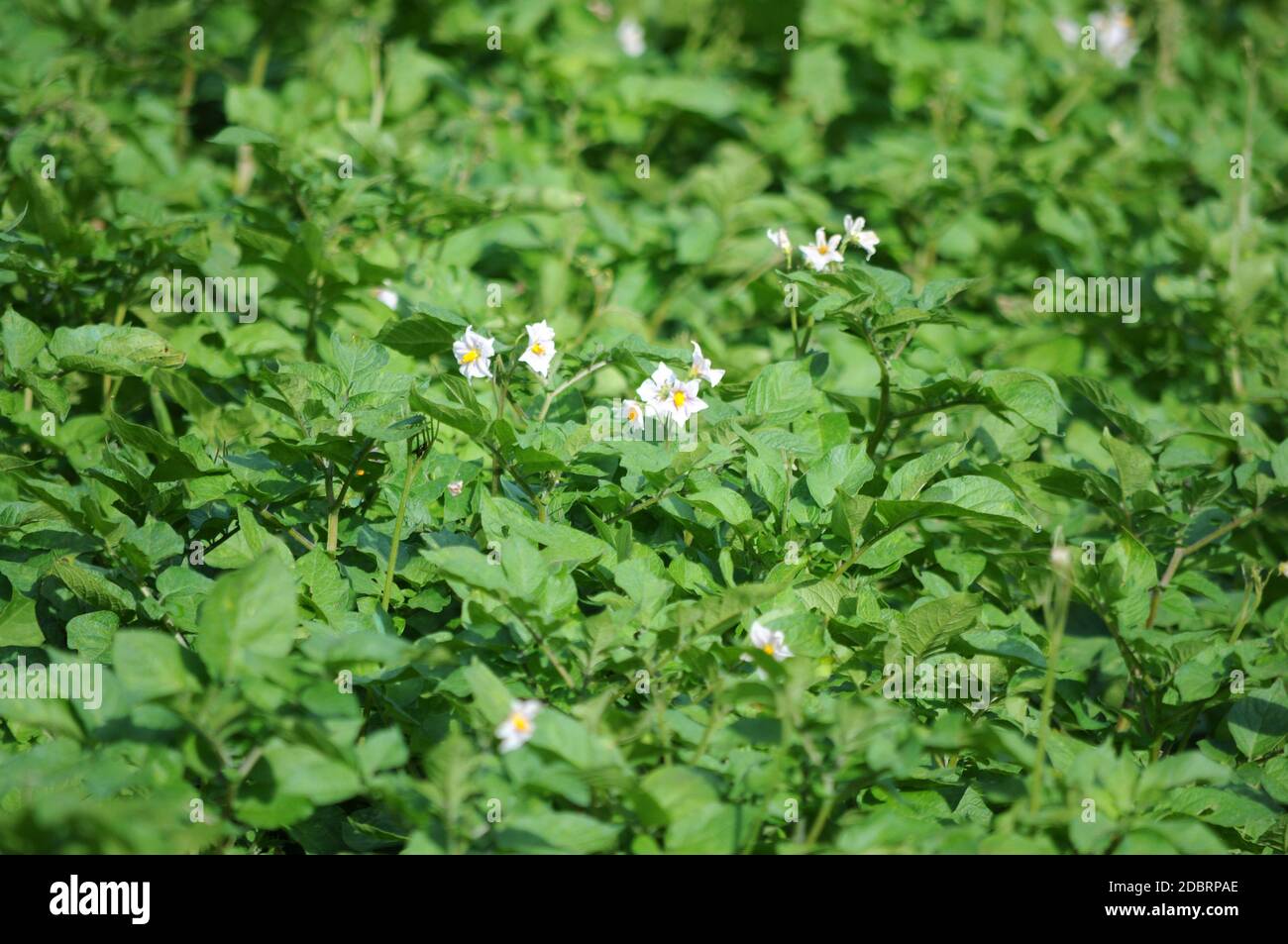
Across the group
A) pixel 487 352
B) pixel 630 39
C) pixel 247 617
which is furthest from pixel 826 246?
pixel 630 39

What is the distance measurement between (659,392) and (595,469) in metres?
0.17

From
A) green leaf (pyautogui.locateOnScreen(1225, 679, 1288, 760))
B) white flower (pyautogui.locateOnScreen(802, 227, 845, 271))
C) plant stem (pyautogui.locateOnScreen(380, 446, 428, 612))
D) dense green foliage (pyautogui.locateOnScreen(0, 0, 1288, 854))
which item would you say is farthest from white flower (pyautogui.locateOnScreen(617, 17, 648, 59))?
green leaf (pyautogui.locateOnScreen(1225, 679, 1288, 760))

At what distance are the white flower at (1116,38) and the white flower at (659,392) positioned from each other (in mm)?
3248

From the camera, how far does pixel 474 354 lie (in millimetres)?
2076

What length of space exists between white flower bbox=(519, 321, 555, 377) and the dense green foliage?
5 centimetres

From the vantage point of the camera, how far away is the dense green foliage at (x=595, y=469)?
157 centimetres

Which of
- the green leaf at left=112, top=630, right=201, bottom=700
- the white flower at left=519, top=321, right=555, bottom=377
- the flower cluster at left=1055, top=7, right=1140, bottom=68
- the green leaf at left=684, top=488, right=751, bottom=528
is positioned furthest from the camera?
the flower cluster at left=1055, top=7, right=1140, bottom=68

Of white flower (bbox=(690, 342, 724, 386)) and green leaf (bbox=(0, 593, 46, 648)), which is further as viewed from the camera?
white flower (bbox=(690, 342, 724, 386))

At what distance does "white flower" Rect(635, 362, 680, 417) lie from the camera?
2.08 metres

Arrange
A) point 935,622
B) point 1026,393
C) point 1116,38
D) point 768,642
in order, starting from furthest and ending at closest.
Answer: point 1116,38, point 1026,393, point 935,622, point 768,642

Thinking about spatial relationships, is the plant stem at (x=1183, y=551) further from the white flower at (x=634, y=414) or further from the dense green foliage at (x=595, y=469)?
the white flower at (x=634, y=414)

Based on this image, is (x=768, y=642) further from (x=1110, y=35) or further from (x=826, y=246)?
(x=1110, y=35)

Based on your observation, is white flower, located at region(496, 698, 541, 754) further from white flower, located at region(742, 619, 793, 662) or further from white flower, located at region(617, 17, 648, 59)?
white flower, located at region(617, 17, 648, 59)
